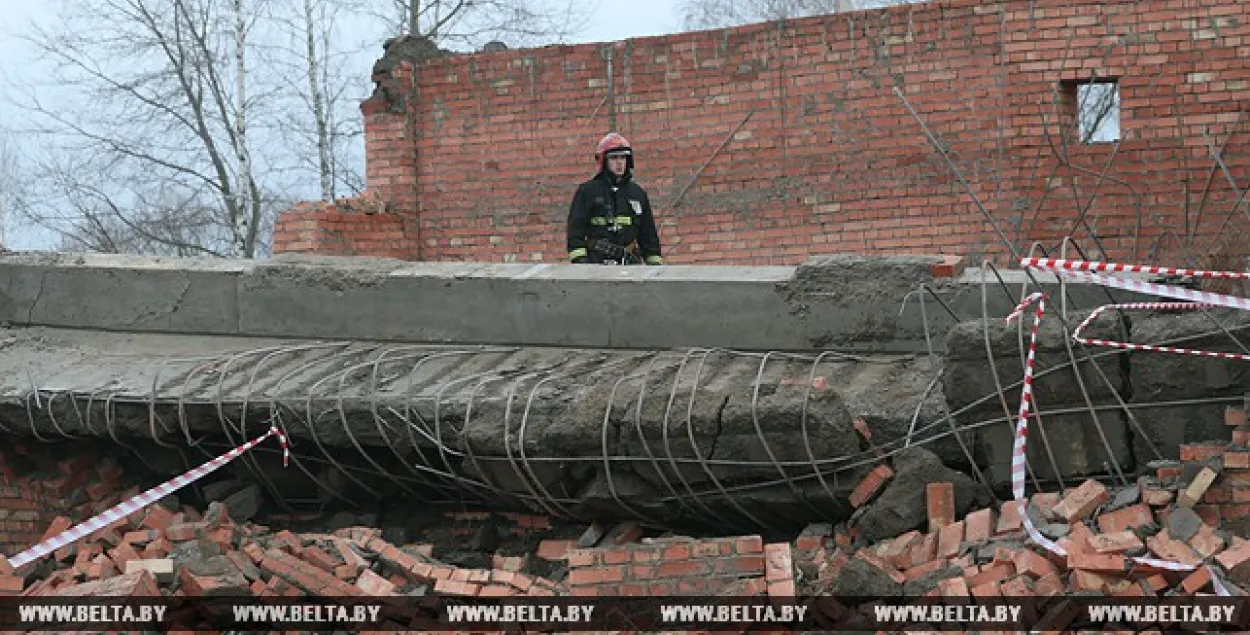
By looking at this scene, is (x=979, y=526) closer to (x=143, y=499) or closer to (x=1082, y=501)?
(x=1082, y=501)

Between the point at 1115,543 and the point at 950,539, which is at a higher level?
the point at 1115,543

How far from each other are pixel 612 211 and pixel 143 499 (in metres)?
3.34

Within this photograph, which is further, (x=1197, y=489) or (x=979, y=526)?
(x=979, y=526)

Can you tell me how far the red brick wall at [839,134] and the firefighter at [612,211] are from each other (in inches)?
106

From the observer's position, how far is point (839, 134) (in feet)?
39.9

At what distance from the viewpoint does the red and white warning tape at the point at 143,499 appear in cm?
744

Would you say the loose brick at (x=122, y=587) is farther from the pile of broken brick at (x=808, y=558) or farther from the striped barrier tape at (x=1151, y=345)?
the striped barrier tape at (x=1151, y=345)


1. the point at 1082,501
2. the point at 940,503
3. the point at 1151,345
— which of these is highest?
the point at 1151,345

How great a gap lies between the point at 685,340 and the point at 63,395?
3.29m

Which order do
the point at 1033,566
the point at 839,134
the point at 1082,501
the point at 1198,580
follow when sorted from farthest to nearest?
the point at 839,134 < the point at 1082,501 < the point at 1033,566 < the point at 1198,580

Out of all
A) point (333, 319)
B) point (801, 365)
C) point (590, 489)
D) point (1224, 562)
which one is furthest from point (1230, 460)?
point (333, 319)

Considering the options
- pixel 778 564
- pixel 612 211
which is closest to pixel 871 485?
pixel 778 564

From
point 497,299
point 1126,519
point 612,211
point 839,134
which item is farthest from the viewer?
point 839,134

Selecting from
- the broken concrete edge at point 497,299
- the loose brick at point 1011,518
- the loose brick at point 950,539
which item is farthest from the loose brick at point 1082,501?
the broken concrete edge at point 497,299
